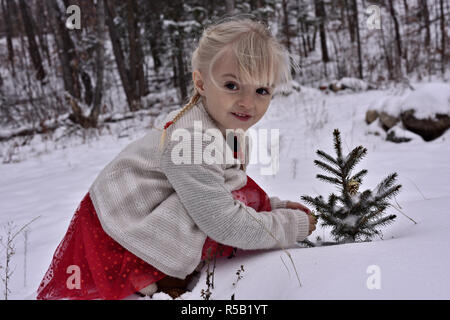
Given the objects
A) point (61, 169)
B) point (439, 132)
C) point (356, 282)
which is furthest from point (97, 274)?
point (439, 132)

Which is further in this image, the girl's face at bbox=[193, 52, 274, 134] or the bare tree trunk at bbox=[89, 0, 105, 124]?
the bare tree trunk at bbox=[89, 0, 105, 124]

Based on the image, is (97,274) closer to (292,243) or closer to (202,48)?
(292,243)

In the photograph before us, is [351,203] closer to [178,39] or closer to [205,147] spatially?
[205,147]

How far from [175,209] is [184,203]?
0.16 feet

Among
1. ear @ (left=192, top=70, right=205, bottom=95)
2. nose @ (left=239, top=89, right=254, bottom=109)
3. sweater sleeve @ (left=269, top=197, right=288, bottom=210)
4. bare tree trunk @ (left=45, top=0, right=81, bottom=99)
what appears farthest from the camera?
bare tree trunk @ (left=45, top=0, right=81, bottom=99)

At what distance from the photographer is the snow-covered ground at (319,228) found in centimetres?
96

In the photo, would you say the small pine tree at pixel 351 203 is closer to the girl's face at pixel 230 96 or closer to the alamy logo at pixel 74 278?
the girl's face at pixel 230 96

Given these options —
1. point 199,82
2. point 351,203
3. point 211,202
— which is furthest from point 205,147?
point 351,203

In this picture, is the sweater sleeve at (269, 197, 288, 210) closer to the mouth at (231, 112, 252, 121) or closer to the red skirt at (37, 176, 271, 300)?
the red skirt at (37, 176, 271, 300)

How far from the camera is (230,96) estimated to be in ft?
4.84

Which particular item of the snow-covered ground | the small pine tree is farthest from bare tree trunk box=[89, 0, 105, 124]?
the small pine tree

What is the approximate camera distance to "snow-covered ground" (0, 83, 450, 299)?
96cm

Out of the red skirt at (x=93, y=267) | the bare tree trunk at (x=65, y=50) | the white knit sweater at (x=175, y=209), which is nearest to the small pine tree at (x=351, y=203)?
the white knit sweater at (x=175, y=209)
